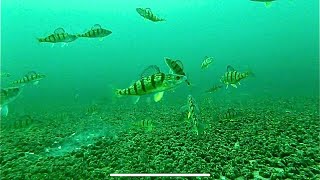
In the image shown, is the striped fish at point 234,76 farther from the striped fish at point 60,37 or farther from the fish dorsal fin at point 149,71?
the striped fish at point 60,37

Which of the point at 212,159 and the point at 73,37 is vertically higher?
the point at 73,37

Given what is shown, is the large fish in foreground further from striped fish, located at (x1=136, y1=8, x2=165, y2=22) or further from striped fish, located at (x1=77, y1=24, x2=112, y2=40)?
striped fish, located at (x1=136, y1=8, x2=165, y2=22)

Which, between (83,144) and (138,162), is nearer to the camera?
(138,162)

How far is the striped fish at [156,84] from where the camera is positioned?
12.1 ft

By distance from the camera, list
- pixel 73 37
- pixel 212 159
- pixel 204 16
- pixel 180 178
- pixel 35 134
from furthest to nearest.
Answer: pixel 204 16 → pixel 35 134 → pixel 73 37 → pixel 212 159 → pixel 180 178

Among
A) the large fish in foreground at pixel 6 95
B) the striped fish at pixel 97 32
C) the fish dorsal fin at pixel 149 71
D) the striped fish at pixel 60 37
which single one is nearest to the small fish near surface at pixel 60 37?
the striped fish at pixel 60 37

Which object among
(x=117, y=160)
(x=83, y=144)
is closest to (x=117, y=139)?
(x=83, y=144)

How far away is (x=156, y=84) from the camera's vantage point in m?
3.69

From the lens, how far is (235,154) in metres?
6.65

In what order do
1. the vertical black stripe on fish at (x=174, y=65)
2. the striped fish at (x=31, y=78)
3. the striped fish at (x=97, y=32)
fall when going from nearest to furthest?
the vertical black stripe on fish at (x=174, y=65)
the striped fish at (x=97, y=32)
the striped fish at (x=31, y=78)

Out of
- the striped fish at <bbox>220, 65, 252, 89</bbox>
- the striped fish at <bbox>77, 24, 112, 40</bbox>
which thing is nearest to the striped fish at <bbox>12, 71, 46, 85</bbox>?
the striped fish at <bbox>77, 24, 112, 40</bbox>

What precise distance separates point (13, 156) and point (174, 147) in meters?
3.79

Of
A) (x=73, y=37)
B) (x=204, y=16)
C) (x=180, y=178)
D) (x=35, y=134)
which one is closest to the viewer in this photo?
(x=180, y=178)

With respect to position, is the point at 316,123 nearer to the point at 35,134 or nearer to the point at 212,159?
the point at 212,159
